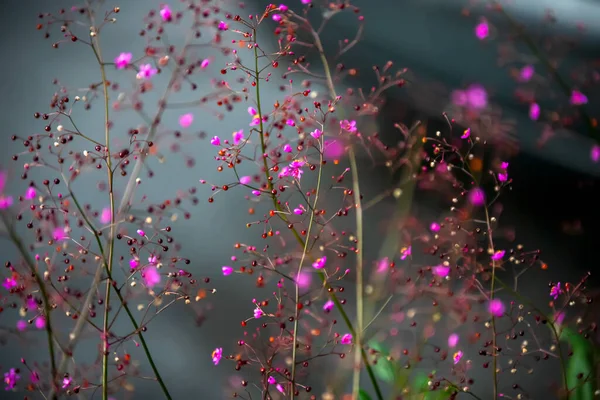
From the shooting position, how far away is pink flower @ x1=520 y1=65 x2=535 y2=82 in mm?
1288

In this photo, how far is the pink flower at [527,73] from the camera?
1.29 metres

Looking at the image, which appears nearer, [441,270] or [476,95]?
[441,270]

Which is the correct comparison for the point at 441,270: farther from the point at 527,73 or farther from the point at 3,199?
the point at 3,199

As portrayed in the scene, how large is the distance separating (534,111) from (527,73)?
7cm

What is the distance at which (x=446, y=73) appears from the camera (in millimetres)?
1295

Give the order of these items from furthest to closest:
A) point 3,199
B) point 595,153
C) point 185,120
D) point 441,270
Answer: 1. point 595,153
2. point 185,120
3. point 441,270
4. point 3,199

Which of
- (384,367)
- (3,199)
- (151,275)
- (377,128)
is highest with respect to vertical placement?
(3,199)

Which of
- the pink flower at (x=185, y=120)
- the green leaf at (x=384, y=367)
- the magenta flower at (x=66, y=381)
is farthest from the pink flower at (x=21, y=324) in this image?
the green leaf at (x=384, y=367)

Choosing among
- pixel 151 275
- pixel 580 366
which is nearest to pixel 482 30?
pixel 580 366

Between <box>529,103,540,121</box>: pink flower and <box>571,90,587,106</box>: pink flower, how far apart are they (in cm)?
7

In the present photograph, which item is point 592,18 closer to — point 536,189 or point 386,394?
point 536,189

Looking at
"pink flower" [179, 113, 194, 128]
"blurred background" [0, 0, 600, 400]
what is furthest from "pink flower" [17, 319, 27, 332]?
"pink flower" [179, 113, 194, 128]

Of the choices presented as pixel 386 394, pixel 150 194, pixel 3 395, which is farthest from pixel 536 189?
pixel 3 395

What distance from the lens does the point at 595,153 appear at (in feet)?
4.31
